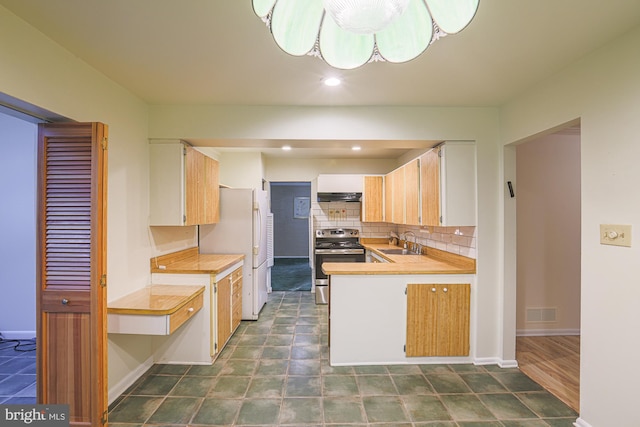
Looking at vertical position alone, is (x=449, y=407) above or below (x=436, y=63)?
below

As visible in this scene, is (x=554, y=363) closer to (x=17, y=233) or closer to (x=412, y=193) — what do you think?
(x=412, y=193)

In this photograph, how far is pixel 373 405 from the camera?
211 centimetres

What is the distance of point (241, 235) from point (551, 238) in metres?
3.79

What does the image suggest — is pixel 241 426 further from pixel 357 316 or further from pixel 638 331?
pixel 638 331

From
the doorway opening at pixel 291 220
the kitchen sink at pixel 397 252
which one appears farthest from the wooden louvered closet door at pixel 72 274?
the doorway opening at pixel 291 220

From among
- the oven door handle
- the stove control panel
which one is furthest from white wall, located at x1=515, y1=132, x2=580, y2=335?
the stove control panel

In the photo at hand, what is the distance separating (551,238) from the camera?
333cm

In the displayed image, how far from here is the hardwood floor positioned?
2.28 metres

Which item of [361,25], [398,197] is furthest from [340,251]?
[361,25]

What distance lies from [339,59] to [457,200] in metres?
1.98

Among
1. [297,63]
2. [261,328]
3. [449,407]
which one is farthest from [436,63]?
[261,328]

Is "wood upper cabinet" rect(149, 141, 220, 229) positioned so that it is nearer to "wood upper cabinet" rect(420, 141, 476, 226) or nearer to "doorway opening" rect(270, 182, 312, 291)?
"wood upper cabinet" rect(420, 141, 476, 226)

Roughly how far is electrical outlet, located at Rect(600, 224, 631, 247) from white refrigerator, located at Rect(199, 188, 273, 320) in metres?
3.34

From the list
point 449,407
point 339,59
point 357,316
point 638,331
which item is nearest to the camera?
point 339,59
